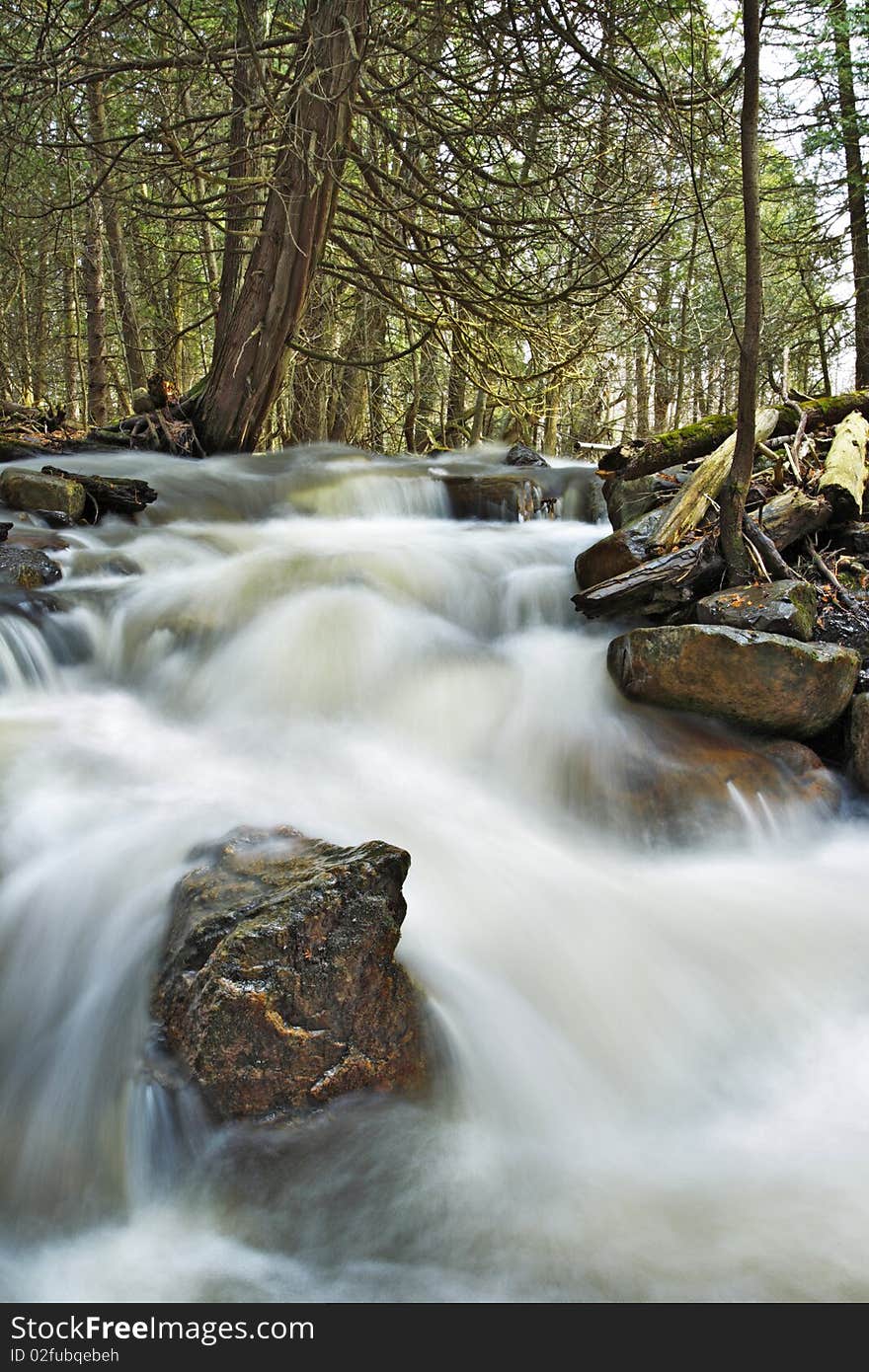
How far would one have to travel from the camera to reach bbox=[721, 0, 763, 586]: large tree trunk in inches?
139

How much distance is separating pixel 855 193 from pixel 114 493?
29.8ft

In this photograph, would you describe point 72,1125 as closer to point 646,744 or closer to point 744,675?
point 646,744

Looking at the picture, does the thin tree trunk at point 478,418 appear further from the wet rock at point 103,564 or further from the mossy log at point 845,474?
the wet rock at point 103,564

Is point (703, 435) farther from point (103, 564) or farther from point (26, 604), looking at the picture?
point (26, 604)

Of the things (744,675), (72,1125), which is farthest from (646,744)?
(72,1125)

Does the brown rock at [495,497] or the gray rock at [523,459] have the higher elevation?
the gray rock at [523,459]

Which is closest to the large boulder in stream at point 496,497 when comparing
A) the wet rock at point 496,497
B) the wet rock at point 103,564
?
the wet rock at point 496,497

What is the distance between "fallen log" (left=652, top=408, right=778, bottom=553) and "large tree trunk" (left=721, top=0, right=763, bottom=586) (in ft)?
1.49

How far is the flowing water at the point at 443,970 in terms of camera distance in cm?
200

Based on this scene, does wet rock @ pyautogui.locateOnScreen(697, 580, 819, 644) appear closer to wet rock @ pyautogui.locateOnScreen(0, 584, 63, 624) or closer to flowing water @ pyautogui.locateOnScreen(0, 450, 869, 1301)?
flowing water @ pyautogui.locateOnScreen(0, 450, 869, 1301)

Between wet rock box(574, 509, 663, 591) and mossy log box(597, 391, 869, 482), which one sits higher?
mossy log box(597, 391, 869, 482)

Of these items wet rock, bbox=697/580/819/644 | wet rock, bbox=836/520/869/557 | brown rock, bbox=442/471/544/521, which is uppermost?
brown rock, bbox=442/471/544/521

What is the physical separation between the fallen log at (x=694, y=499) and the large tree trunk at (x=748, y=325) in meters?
0.46

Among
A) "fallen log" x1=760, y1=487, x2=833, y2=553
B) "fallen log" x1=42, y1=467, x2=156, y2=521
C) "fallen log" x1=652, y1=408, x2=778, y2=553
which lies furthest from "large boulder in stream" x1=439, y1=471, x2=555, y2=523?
"fallen log" x1=760, y1=487, x2=833, y2=553
